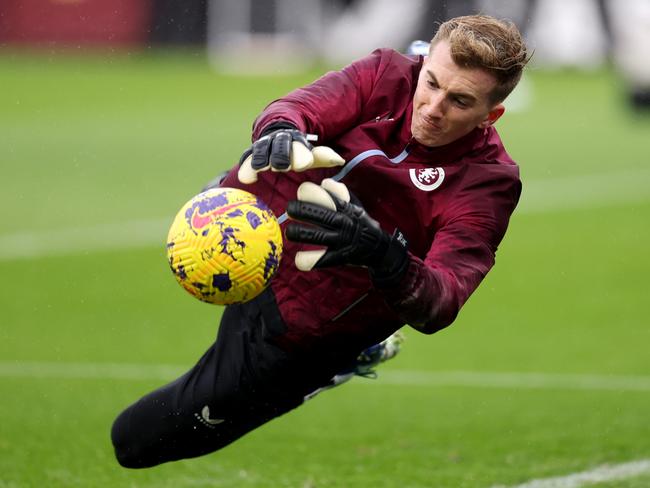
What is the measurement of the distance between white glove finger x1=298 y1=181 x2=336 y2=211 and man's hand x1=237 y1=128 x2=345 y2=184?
195mm

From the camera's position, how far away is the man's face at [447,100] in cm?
510

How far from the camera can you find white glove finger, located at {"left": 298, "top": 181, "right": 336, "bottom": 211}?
4.38 meters

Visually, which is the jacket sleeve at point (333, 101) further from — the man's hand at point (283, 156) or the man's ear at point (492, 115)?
the man's ear at point (492, 115)

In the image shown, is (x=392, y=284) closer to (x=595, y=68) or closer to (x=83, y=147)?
(x=83, y=147)

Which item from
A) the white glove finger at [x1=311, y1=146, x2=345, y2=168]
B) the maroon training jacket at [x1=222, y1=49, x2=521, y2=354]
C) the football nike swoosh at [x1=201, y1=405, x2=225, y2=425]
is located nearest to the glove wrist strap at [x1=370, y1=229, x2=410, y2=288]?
the white glove finger at [x1=311, y1=146, x2=345, y2=168]

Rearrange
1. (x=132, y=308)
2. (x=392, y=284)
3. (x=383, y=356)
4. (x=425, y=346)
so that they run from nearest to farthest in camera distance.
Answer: (x=392, y=284)
(x=383, y=356)
(x=425, y=346)
(x=132, y=308)

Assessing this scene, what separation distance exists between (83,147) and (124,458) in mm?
16232

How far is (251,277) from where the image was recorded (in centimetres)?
495

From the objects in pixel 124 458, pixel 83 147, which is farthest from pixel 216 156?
pixel 124 458

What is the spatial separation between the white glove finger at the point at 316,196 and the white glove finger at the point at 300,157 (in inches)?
7.5

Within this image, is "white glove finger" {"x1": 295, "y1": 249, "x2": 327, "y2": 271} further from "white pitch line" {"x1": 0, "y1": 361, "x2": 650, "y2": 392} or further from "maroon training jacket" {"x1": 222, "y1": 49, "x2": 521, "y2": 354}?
"white pitch line" {"x1": 0, "y1": 361, "x2": 650, "y2": 392}

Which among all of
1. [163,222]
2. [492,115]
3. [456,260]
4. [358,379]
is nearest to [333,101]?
[492,115]

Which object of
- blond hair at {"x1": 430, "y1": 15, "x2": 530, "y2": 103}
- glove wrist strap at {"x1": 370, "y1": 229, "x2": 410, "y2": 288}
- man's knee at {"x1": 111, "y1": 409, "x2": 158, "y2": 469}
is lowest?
man's knee at {"x1": 111, "y1": 409, "x2": 158, "y2": 469}

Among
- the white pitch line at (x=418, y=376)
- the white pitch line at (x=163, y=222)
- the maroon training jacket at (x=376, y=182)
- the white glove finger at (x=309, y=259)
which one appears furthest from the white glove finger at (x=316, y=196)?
the white pitch line at (x=163, y=222)
